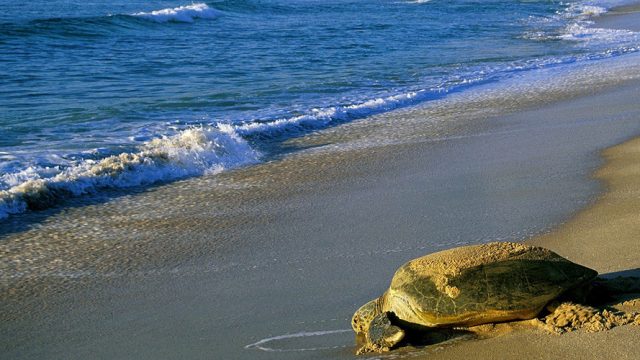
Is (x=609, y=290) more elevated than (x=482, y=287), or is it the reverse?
(x=482, y=287)

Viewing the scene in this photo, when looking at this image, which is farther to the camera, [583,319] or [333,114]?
[333,114]

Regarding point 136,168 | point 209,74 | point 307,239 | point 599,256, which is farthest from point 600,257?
point 209,74

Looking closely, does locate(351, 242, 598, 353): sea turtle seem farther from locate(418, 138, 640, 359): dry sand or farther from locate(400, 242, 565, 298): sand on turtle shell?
locate(418, 138, 640, 359): dry sand

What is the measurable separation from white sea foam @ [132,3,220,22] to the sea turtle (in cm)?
2212

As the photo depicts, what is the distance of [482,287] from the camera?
166 inches

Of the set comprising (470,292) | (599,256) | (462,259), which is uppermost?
(462,259)

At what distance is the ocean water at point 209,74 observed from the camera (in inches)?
355

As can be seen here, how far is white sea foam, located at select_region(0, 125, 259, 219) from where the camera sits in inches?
297

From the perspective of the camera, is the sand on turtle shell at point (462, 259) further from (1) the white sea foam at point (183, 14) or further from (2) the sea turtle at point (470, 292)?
(1) the white sea foam at point (183, 14)

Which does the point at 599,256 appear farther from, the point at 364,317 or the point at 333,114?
the point at 333,114

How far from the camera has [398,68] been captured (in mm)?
16172

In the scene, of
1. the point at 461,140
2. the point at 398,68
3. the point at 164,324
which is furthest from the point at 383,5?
the point at 164,324

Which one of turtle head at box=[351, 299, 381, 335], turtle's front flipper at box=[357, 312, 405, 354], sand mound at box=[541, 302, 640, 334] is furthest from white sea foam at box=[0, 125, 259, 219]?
sand mound at box=[541, 302, 640, 334]

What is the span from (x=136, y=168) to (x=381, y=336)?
4.99m
